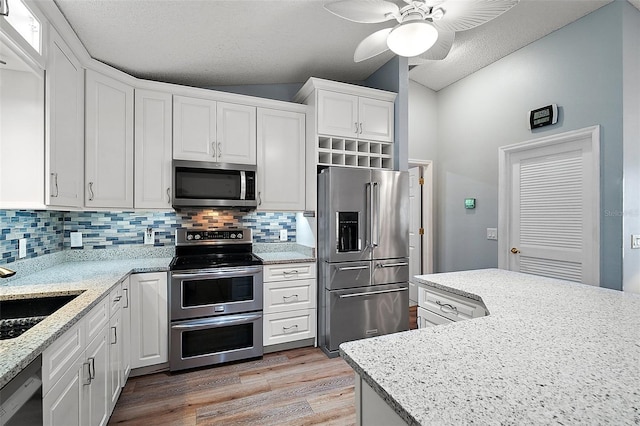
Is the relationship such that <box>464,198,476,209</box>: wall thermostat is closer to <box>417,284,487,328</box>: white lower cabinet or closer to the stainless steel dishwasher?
<box>417,284,487,328</box>: white lower cabinet

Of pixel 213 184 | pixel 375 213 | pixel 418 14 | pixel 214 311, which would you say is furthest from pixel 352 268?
pixel 418 14

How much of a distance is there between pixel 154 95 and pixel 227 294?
1830mm

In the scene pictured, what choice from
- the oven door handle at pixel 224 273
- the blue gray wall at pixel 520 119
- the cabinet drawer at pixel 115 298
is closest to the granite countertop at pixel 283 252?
the oven door handle at pixel 224 273

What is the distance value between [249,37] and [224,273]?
1.95 m

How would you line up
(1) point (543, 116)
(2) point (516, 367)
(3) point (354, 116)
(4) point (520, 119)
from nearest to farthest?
(2) point (516, 367)
(1) point (543, 116)
(3) point (354, 116)
(4) point (520, 119)

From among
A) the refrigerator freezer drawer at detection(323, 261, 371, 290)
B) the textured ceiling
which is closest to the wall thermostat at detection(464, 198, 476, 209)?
the textured ceiling

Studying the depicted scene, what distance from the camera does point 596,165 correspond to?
8.62 feet

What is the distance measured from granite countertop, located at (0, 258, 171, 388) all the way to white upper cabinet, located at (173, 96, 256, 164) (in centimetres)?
103

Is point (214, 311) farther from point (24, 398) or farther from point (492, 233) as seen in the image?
point (492, 233)

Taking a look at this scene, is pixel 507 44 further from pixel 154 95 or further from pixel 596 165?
pixel 154 95

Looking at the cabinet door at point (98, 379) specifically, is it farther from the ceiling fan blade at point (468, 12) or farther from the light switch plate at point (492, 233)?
the light switch plate at point (492, 233)

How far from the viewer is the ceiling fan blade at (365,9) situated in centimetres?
161

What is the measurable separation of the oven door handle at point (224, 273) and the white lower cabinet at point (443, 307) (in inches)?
55.5

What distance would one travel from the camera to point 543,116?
2.97 meters
